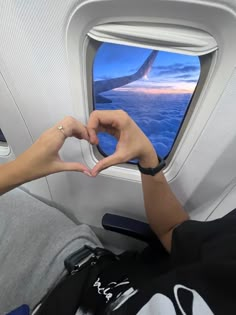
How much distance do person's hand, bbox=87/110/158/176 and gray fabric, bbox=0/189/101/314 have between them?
0.53 meters

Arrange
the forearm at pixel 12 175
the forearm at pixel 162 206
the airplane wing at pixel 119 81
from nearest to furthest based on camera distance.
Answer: the forearm at pixel 12 175, the airplane wing at pixel 119 81, the forearm at pixel 162 206

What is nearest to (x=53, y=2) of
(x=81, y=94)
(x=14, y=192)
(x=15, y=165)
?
(x=81, y=94)

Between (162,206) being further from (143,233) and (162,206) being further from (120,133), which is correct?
(120,133)

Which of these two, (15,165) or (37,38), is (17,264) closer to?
(15,165)

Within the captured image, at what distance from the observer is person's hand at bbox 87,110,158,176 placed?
2.48ft

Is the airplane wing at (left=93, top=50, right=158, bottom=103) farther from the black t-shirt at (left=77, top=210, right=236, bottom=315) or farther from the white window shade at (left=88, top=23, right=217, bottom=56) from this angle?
the black t-shirt at (left=77, top=210, right=236, bottom=315)

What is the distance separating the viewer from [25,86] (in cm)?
90

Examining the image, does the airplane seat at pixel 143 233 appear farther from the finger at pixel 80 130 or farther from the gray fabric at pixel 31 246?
the finger at pixel 80 130

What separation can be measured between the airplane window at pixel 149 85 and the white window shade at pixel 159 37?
1.9 inches

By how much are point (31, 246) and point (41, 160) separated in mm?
602

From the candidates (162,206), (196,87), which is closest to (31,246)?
(162,206)

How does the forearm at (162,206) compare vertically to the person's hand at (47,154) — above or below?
below

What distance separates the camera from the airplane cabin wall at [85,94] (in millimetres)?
654

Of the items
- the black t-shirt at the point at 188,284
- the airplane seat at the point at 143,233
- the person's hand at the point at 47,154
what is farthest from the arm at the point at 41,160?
the airplane seat at the point at 143,233
